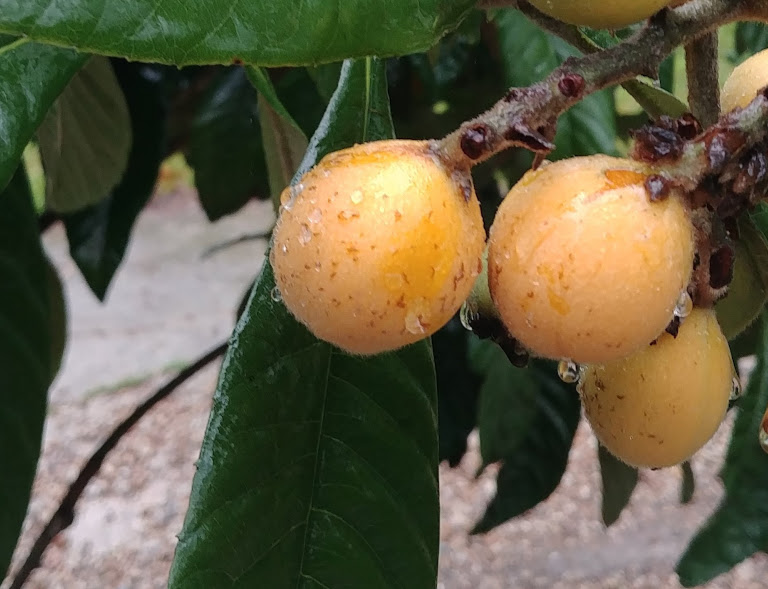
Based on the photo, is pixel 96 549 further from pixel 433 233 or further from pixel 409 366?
pixel 433 233

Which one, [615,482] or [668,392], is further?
[615,482]

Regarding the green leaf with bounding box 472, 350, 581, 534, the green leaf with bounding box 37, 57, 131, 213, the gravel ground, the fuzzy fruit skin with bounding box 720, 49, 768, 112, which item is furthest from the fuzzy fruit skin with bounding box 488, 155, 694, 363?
the gravel ground

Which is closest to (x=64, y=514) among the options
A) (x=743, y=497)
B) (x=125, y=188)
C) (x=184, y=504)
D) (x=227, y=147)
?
(x=125, y=188)

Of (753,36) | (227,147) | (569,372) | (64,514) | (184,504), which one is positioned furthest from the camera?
(184,504)

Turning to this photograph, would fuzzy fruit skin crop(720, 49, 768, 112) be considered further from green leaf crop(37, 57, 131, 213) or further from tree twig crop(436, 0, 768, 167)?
green leaf crop(37, 57, 131, 213)

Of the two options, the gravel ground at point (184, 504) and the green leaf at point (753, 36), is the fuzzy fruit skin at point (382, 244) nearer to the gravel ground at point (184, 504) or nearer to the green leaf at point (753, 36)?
the green leaf at point (753, 36)

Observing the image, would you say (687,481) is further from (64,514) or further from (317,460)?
(64,514)

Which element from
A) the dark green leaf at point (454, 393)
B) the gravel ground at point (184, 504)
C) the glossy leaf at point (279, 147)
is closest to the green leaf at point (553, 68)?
the glossy leaf at point (279, 147)
